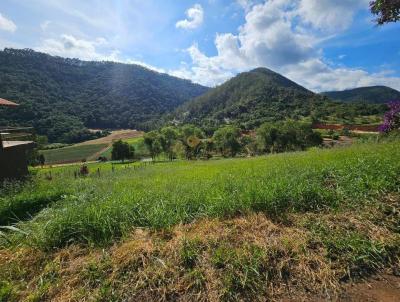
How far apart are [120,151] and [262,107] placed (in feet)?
315

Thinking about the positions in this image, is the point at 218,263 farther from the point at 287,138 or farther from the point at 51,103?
the point at 51,103

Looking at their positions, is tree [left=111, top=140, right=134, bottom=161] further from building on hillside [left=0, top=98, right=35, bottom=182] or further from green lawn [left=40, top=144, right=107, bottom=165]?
building on hillside [left=0, top=98, right=35, bottom=182]

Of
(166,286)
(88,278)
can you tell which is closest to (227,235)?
(166,286)

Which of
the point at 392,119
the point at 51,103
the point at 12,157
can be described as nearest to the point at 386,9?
the point at 392,119

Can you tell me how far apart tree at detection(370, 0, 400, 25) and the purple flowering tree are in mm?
1848

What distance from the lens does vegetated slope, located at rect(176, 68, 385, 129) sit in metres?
126

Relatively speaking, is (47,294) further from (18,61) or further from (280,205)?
(18,61)

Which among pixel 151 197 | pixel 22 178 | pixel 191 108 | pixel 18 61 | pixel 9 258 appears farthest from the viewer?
pixel 191 108

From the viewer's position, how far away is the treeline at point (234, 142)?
7144 cm

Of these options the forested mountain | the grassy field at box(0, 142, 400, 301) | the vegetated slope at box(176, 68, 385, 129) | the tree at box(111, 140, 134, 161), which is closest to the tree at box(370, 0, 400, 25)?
the grassy field at box(0, 142, 400, 301)

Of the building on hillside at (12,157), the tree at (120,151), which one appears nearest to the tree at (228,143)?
the tree at (120,151)

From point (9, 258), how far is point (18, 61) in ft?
657

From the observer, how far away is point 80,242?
425cm

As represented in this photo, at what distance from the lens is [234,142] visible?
78750mm
